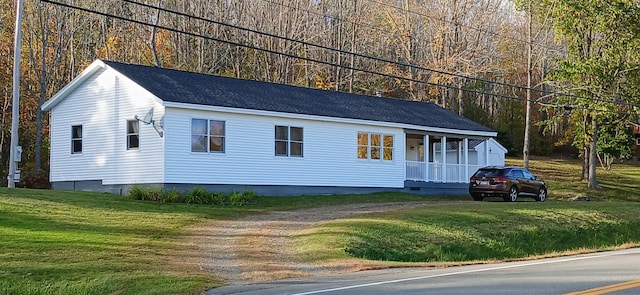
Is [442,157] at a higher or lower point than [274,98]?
lower

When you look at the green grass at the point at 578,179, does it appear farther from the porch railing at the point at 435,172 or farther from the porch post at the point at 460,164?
the porch railing at the point at 435,172

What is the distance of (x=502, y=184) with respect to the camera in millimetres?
34000

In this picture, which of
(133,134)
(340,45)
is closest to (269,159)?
(133,134)

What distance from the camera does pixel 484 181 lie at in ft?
113

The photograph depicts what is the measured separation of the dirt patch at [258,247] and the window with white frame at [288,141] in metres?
5.45

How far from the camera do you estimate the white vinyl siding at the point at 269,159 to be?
2925cm

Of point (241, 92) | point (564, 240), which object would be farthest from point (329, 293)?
point (241, 92)

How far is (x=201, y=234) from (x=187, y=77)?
13193 millimetres

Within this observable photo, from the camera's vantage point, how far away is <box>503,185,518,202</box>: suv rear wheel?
34.1 metres

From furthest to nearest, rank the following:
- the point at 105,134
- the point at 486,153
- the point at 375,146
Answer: the point at 486,153 < the point at 375,146 < the point at 105,134

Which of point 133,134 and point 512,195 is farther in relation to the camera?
point 512,195

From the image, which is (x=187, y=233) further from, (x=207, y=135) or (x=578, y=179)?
(x=578, y=179)

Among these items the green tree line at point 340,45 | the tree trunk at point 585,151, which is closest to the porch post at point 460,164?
the green tree line at point 340,45

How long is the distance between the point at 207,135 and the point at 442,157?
14088mm
